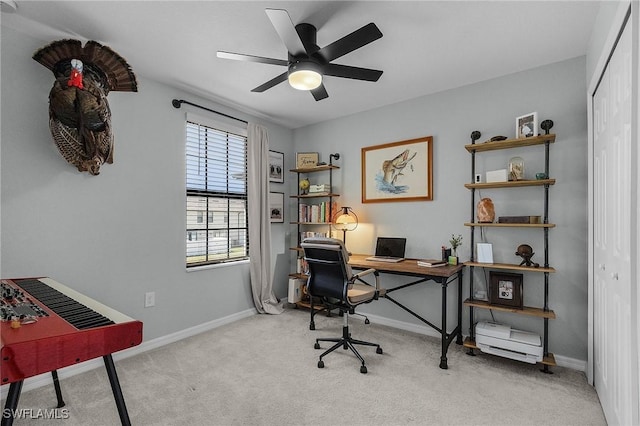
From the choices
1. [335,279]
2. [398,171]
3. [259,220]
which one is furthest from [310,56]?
[259,220]

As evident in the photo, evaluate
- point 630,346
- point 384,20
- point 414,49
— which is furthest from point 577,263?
point 384,20

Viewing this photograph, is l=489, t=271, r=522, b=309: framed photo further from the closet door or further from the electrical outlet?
the electrical outlet

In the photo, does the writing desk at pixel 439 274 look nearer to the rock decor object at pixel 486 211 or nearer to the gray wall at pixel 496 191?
the gray wall at pixel 496 191

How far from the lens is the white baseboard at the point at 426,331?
97.0 inches

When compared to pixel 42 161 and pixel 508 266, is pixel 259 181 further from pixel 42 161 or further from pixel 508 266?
pixel 508 266

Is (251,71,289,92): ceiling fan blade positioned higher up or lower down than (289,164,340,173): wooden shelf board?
higher up

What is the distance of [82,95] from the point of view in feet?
6.87

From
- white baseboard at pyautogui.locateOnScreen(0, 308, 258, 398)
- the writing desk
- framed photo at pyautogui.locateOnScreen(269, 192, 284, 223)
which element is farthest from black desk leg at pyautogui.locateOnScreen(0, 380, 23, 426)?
framed photo at pyautogui.locateOnScreen(269, 192, 284, 223)

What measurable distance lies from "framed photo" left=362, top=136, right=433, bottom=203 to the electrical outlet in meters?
2.48

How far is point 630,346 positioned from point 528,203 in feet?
5.38

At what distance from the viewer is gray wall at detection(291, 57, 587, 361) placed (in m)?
2.52

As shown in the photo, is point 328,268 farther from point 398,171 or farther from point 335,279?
point 398,171

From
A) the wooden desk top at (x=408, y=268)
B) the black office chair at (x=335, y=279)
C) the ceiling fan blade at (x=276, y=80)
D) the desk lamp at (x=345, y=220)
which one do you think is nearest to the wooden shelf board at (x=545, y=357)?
the wooden desk top at (x=408, y=268)

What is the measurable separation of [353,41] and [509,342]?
2.55 m
